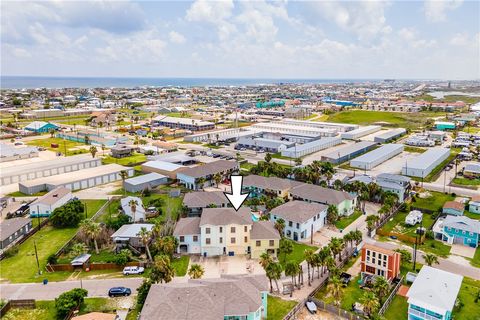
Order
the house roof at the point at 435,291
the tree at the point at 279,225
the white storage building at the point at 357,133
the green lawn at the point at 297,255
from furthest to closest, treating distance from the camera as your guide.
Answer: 1. the white storage building at the point at 357,133
2. the tree at the point at 279,225
3. the green lawn at the point at 297,255
4. the house roof at the point at 435,291

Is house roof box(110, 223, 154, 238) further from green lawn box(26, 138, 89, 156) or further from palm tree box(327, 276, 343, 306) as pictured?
green lawn box(26, 138, 89, 156)

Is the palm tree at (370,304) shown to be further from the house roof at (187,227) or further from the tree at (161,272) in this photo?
the house roof at (187,227)

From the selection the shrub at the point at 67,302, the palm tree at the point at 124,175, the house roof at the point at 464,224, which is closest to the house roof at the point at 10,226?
the shrub at the point at 67,302

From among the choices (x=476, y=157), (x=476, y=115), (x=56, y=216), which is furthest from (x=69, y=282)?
(x=476, y=115)

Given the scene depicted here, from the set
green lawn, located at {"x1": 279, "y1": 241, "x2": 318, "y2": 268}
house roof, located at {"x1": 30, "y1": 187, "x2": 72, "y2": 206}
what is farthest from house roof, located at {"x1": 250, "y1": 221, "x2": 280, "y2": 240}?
house roof, located at {"x1": 30, "y1": 187, "x2": 72, "y2": 206}

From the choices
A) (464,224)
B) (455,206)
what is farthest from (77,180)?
(455,206)

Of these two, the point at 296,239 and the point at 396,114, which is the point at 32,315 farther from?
the point at 396,114
